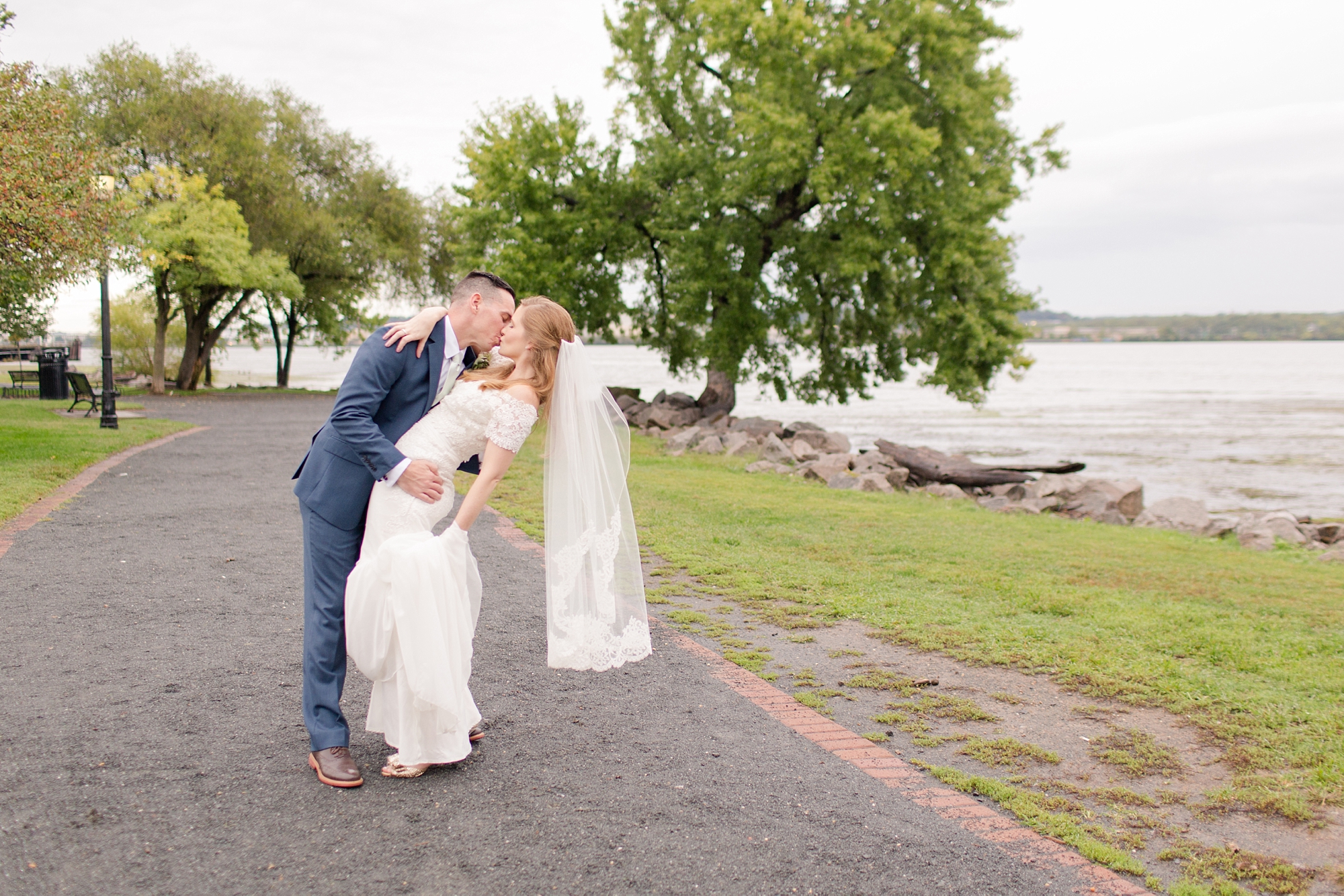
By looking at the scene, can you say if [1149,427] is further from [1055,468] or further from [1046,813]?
[1046,813]

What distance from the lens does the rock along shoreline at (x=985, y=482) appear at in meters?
14.6

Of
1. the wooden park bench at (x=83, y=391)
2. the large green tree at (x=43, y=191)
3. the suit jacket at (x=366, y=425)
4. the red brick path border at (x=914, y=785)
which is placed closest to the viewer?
the red brick path border at (x=914, y=785)

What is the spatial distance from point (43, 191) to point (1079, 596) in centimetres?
1311

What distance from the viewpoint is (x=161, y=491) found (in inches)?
486

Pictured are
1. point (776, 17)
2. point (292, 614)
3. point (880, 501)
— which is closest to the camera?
point (292, 614)

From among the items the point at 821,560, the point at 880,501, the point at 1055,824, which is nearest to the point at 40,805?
the point at 1055,824

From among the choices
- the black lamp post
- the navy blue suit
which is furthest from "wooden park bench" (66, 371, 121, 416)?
the navy blue suit

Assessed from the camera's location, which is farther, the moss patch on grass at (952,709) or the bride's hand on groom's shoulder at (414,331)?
the moss patch on grass at (952,709)

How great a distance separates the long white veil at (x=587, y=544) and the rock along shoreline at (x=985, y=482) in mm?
11166

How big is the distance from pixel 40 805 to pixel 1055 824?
4.11m

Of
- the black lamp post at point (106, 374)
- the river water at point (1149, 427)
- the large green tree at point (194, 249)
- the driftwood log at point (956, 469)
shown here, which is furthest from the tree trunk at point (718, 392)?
the black lamp post at point (106, 374)

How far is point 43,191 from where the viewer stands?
12531 mm

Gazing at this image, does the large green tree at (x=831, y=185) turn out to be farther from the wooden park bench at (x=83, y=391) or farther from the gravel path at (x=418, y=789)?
the gravel path at (x=418, y=789)

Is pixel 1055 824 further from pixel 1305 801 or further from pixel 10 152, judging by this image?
pixel 10 152
